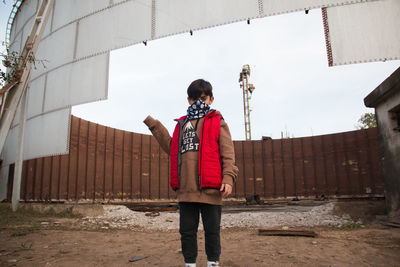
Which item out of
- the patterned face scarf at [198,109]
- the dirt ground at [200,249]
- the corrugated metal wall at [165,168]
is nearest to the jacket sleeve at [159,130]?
the patterned face scarf at [198,109]

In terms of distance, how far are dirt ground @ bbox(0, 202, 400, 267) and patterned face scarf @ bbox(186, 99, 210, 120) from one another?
4.39ft

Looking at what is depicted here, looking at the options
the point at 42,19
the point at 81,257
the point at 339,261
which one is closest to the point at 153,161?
the point at 42,19

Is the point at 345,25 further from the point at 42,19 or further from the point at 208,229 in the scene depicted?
the point at 42,19

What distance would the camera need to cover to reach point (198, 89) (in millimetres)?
1979

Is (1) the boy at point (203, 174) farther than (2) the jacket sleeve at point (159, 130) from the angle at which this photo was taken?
No

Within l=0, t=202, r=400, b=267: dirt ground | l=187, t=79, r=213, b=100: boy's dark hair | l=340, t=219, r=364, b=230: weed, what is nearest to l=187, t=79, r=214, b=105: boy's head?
l=187, t=79, r=213, b=100: boy's dark hair

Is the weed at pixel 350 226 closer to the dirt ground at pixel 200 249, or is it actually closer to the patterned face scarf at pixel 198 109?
the dirt ground at pixel 200 249

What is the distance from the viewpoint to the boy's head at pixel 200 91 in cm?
198

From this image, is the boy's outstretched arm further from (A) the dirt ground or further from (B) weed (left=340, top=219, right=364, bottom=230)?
(B) weed (left=340, top=219, right=364, bottom=230)

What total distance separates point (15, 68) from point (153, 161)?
849cm

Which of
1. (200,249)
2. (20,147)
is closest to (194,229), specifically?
(200,249)

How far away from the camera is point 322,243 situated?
3.22 metres

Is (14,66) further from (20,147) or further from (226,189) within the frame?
(226,189)

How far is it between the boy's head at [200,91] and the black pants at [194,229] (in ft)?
2.40
